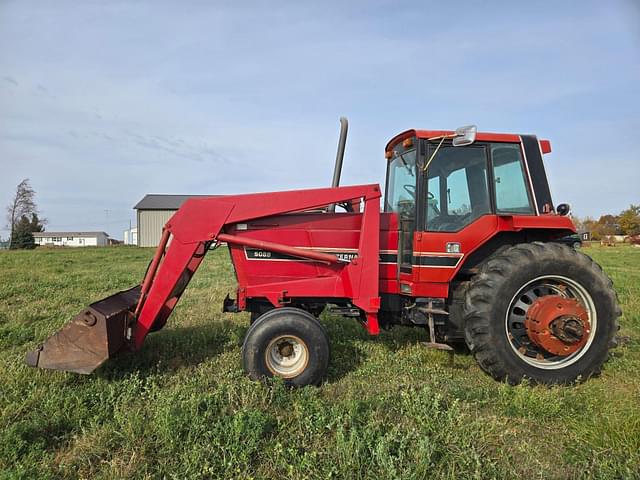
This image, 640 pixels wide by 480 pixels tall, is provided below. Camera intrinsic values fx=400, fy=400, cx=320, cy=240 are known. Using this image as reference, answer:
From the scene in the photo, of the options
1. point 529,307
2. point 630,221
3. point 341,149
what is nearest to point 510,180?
point 529,307

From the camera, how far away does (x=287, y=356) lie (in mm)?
3883

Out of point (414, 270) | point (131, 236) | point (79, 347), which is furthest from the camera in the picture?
point (131, 236)

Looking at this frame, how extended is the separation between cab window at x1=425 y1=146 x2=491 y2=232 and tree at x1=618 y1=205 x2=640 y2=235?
206ft

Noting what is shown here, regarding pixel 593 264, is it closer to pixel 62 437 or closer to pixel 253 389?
pixel 253 389

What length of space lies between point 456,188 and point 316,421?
281 centimetres

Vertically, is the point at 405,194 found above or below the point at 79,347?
above

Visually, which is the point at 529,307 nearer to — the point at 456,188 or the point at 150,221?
the point at 456,188

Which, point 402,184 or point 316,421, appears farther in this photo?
point 402,184

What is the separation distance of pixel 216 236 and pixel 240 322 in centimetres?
244

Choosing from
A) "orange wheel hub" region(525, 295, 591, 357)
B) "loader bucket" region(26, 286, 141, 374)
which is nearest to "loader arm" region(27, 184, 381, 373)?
"loader bucket" region(26, 286, 141, 374)

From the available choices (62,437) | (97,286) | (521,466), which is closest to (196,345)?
(62,437)

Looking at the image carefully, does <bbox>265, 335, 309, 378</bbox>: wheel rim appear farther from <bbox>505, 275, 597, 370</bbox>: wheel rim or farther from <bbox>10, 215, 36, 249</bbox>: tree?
<bbox>10, 215, 36, 249</bbox>: tree

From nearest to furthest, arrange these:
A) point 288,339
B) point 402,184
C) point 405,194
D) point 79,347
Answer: point 79,347 < point 288,339 < point 405,194 < point 402,184

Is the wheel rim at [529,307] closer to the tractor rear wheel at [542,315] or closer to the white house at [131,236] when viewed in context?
the tractor rear wheel at [542,315]
